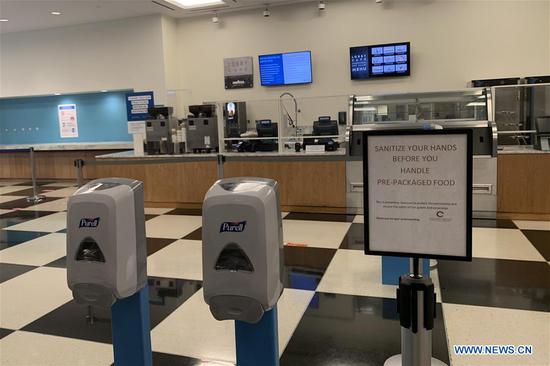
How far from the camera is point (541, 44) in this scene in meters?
7.40

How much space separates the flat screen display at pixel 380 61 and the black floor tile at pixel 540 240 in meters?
4.09

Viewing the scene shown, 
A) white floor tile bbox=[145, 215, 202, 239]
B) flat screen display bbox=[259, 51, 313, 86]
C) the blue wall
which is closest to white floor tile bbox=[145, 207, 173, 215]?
white floor tile bbox=[145, 215, 202, 239]

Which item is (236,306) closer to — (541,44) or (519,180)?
(519,180)

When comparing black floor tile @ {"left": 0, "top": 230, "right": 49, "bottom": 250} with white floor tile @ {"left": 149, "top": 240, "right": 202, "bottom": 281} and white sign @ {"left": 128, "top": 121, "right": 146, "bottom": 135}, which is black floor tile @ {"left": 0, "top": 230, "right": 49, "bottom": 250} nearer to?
white floor tile @ {"left": 149, "top": 240, "right": 202, "bottom": 281}

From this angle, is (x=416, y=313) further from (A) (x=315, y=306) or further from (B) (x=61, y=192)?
(B) (x=61, y=192)

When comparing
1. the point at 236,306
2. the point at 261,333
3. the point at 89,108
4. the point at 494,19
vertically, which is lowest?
the point at 261,333

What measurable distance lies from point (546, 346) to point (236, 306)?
191 centimetres

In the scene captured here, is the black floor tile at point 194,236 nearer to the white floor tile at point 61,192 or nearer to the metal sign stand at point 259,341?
the metal sign stand at point 259,341

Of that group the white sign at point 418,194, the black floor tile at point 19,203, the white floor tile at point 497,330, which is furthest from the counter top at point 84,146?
the white sign at point 418,194

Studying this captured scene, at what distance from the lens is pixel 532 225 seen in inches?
195

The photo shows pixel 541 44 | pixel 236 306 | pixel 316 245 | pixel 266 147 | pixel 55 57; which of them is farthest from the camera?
pixel 55 57

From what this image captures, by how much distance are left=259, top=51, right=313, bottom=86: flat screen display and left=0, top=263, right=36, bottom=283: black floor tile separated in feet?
18.8

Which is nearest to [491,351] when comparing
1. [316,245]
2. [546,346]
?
[546,346]

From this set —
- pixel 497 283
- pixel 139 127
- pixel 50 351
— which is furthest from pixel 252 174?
pixel 50 351
